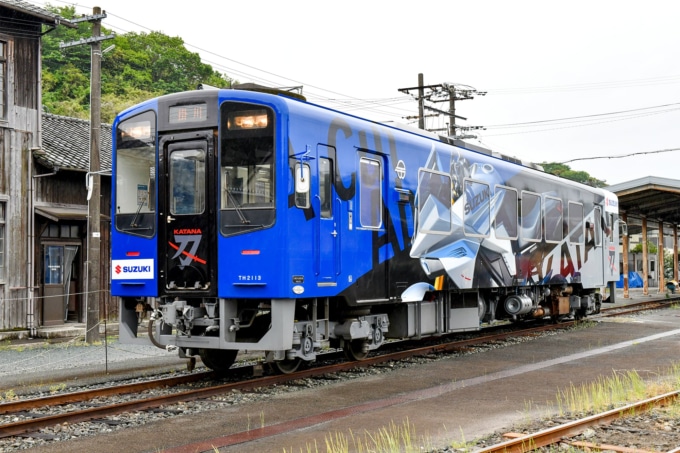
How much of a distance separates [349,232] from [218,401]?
9.10 ft

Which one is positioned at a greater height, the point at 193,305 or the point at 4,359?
the point at 193,305

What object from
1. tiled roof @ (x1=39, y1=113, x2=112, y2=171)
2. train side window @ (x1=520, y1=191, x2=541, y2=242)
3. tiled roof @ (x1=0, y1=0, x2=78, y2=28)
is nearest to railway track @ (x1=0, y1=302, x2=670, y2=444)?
train side window @ (x1=520, y1=191, x2=541, y2=242)

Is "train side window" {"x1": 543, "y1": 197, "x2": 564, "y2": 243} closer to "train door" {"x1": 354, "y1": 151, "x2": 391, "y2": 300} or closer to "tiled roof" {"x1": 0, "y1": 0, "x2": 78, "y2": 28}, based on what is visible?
"train door" {"x1": 354, "y1": 151, "x2": 391, "y2": 300}

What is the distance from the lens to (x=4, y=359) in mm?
13289

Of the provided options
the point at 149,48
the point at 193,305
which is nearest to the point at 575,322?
the point at 193,305

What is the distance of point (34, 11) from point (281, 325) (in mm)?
12153

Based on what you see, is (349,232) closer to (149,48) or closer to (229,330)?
(229,330)

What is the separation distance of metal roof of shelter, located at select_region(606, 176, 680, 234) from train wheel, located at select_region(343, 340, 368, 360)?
18.4 m

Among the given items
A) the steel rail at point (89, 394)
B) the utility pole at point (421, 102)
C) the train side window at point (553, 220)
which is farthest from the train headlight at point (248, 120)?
the utility pole at point (421, 102)

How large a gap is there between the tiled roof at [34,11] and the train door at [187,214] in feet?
29.7

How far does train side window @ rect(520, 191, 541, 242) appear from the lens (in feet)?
51.8

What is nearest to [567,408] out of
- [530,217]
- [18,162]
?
[530,217]

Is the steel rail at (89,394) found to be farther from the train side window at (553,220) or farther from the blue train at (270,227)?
the train side window at (553,220)

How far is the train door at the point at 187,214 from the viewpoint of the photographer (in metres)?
9.55
